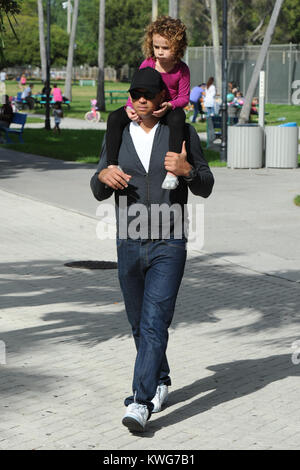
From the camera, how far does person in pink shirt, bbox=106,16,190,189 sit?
5090 millimetres

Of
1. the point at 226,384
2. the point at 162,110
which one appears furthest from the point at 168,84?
the point at 226,384

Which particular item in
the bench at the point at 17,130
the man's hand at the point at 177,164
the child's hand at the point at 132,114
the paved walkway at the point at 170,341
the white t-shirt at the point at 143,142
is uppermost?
the child's hand at the point at 132,114

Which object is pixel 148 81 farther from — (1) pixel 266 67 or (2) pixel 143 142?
(1) pixel 266 67

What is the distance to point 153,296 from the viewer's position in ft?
17.2

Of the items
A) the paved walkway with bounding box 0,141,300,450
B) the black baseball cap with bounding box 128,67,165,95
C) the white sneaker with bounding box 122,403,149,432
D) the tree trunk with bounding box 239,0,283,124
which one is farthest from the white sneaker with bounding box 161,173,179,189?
the tree trunk with bounding box 239,0,283,124

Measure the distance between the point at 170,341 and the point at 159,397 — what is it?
5.77 feet

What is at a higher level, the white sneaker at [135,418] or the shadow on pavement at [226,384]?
the white sneaker at [135,418]

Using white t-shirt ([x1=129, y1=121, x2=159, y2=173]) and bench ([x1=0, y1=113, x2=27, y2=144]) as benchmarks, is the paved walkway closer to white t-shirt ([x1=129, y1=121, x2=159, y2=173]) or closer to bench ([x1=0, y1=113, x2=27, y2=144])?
white t-shirt ([x1=129, y1=121, x2=159, y2=173])

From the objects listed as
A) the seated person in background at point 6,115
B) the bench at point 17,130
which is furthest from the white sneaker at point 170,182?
the seated person in background at point 6,115

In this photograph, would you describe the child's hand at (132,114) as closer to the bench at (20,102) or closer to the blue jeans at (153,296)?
the blue jeans at (153,296)

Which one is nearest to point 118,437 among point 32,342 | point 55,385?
point 55,385

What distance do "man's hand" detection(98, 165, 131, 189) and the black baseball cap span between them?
45cm

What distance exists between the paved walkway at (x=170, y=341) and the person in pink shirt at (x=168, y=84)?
1.45 m

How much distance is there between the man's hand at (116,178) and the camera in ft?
16.6
